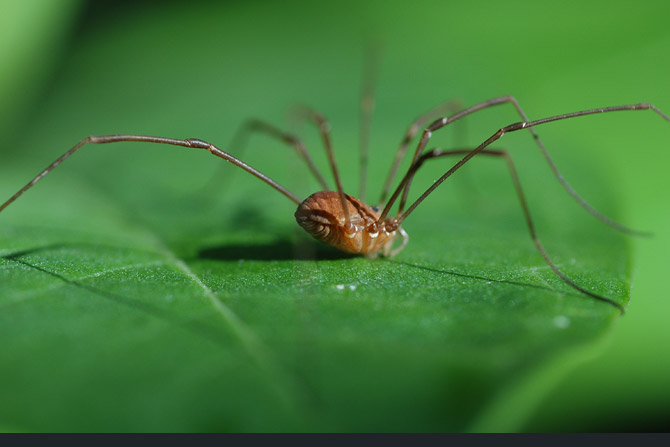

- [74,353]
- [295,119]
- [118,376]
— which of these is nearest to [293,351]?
[118,376]

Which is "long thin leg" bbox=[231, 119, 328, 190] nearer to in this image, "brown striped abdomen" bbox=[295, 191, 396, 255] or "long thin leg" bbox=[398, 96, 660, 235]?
"brown striped abdomen" bbox=[295, 191, 396, 255]

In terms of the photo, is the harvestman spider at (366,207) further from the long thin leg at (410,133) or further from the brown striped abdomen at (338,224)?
the long thin leg at (410,133)

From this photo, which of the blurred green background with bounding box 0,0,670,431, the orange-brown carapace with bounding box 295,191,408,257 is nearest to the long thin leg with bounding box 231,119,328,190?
the blurred green background with bounding box 0,0,670,431

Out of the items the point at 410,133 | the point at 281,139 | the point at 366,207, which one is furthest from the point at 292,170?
the point at 366,207

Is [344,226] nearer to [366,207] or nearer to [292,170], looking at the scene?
[366,207]

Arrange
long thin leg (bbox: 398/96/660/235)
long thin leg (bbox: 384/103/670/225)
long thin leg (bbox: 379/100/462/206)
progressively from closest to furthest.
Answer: long thin leg (bbox: 384/103/670/225)
long thin leg (bbox: 398/96/660/235)
long thin leg (bbox: 379/100/462/206)

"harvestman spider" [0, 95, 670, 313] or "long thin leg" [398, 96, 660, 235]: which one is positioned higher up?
"long thin leg" [398, 96, 660, 235]

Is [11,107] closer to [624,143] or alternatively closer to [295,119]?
[295,119]
